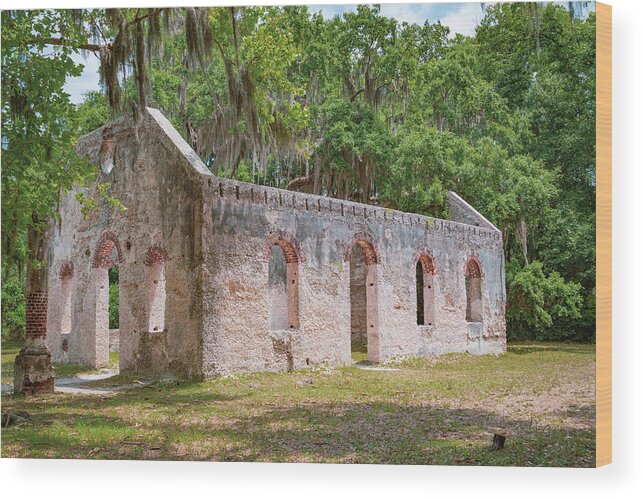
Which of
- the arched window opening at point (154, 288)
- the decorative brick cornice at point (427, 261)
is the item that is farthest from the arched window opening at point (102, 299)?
the decorative brick cornice at point (427, 261)

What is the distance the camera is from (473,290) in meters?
15.6

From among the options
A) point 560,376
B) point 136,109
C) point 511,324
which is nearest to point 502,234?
point 511,324

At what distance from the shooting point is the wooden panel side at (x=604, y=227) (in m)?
7.69

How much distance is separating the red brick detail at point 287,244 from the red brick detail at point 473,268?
423 cm

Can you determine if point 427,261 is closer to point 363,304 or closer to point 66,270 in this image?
point 363,304

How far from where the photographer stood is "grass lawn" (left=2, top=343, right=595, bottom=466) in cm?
778

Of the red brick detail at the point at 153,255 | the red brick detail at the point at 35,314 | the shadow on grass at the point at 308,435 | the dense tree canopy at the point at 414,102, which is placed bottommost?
the shadow on grass at the point at 308,435

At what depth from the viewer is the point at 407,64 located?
11.7 meters

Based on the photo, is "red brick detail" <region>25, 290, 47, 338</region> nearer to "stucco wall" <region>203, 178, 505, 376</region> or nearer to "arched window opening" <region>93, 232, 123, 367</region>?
"stucco wall" <region>203, 178, 505, 376</region>

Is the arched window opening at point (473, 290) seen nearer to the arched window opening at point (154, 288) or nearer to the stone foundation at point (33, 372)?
the arched window opening at point (154, 288)

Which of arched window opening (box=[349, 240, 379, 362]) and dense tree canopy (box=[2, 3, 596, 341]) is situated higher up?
dense tree canopy (box=[2, 3, 596, 341])

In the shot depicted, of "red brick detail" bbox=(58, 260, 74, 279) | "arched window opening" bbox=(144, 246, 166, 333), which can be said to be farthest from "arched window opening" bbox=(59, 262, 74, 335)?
"arched window opening" bbox=(144, 246, 166, 333)

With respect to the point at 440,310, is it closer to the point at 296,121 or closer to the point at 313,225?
the point at 313,225

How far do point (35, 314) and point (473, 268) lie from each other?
9227 millimetres
